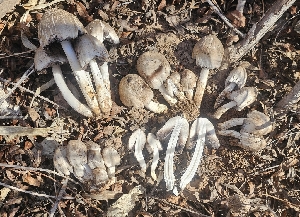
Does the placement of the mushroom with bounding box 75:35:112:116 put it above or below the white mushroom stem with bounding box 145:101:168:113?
above

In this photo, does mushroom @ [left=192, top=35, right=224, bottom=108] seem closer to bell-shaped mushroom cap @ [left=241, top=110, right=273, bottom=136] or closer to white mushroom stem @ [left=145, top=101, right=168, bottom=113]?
white mushroom stem @ [left=145, top=101, right=168, bottom=113]

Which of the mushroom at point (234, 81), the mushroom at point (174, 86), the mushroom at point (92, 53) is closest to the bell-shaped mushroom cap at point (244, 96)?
the mushroom at point (234, 81)

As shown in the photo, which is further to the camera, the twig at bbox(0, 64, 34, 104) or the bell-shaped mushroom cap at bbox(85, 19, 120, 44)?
the twig at bbox(0, 64, 34, 104)

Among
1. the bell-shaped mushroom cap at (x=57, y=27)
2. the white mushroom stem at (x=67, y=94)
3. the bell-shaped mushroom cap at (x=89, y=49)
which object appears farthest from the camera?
the white mushroom stem at (x=67, y=94)

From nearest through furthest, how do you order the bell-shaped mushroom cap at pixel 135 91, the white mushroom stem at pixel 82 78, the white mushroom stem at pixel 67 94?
the white mushroom stem at pixel 82 78 → the bell-shaped mushroom cap at pixel 135 91 → the white mushroom stem at pixel 67 94

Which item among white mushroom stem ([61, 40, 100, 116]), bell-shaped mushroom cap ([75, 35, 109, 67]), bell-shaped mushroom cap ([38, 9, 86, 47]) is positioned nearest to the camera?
bell-shaped mushroom cap ([38, 9, 86, 47])

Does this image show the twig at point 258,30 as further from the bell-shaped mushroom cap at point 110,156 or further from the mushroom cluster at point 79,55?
the bell-shaped mushroom cap at point 110,156

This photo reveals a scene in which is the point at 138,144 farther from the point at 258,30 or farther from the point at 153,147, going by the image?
the point at 258,30

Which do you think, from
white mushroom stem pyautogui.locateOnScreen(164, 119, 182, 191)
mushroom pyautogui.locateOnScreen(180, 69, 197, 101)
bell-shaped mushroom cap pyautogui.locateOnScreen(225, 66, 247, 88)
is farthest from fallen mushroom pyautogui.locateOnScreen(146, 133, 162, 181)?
bell-shaped mushroom cap pyautogui.locateOnScreen(225, 66, 247, 88)

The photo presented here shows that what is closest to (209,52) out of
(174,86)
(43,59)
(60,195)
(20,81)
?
(174,86)
